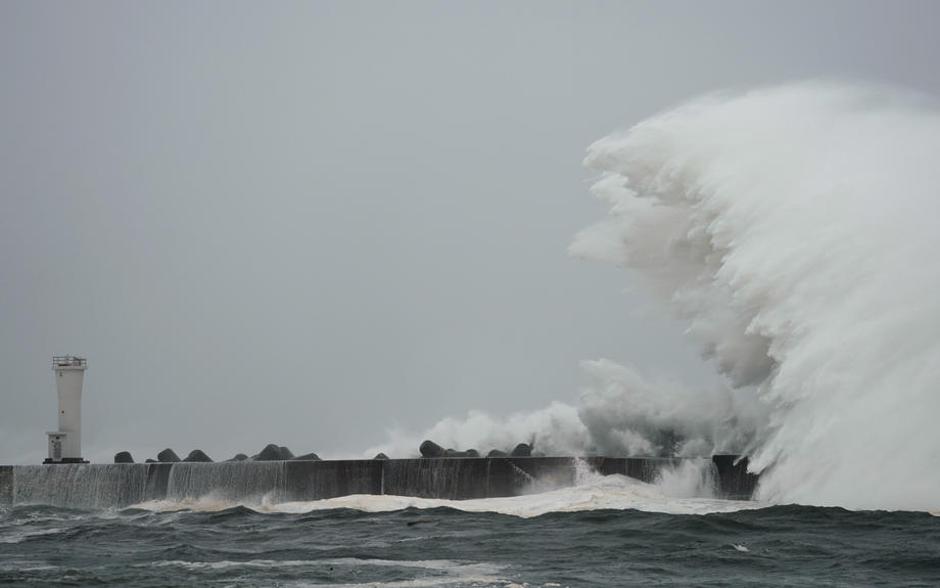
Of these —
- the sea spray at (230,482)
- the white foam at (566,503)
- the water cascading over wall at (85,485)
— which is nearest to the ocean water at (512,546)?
the white foam at (566,503)

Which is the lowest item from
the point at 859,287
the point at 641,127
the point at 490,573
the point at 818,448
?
the point at 490,573

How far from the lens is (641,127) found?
2208cm

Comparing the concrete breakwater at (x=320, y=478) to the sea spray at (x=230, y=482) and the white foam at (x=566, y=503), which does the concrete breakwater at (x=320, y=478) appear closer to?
the sea spray at (x=230, y=482)

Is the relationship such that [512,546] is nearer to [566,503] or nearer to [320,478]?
[566,503]

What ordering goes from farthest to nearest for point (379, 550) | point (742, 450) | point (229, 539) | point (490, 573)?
1. point (742, 450)
2. point (229, 539)
3. point (379, 550)
4. point (490, 573)

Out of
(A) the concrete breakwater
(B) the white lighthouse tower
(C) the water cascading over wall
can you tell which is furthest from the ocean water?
(B) the white lighthouse tower

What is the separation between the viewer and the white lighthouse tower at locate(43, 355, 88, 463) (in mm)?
28453

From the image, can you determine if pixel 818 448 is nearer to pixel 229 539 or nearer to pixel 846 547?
pixel 846 547

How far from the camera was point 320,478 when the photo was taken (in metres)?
21.7

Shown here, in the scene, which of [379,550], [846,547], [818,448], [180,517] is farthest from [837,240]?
[180,517]

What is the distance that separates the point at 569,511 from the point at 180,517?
6.77 m

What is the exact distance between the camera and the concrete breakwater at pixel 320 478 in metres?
19.2

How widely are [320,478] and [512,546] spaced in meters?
8.36

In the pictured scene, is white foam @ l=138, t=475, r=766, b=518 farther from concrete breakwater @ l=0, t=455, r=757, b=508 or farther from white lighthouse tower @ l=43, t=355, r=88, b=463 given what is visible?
white lighthouse tower @ l=43, t=355, r=88, b=463
